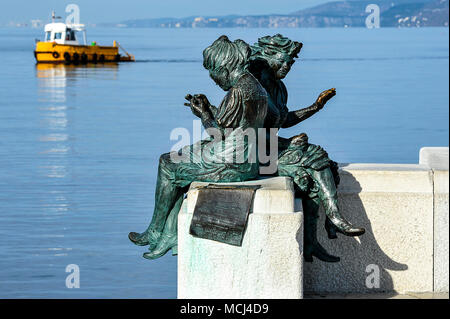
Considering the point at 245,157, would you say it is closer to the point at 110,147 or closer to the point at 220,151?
the point at 220,151

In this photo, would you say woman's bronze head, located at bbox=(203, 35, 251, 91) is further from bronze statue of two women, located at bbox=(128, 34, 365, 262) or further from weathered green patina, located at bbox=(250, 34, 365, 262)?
weathered green patina, located at bbox=(250, 34, 365, 262)

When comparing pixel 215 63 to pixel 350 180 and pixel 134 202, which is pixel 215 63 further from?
pixel 134 202

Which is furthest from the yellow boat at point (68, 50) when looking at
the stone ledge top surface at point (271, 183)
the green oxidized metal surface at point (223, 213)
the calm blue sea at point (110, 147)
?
the green oxidized metal surface at point (223, 213)

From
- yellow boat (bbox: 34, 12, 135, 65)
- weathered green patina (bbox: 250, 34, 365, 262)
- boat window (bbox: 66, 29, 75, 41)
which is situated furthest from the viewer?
boat window (bbox: 66, 29, 75, 41)

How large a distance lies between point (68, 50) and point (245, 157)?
161 ft

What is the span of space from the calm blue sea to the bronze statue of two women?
9.15 ft

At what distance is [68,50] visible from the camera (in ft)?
180

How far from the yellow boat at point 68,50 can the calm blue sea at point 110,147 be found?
11.0 m

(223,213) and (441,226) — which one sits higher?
(223,213)

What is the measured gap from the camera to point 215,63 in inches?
279

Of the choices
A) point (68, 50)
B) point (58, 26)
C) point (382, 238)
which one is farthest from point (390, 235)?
point (58, 26)

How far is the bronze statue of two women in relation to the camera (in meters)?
6.86

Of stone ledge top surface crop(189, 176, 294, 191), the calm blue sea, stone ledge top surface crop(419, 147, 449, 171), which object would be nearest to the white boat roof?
the calm blue sea
